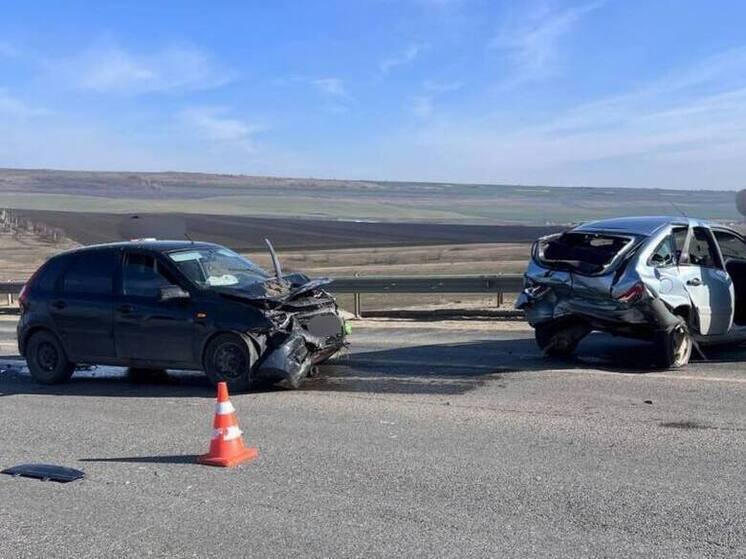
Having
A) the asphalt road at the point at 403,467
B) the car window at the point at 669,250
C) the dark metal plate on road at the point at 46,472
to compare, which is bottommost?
the dark metal plate on road at the point at 46,472

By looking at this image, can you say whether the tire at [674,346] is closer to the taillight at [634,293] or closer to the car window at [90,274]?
the taillight at [634,293]

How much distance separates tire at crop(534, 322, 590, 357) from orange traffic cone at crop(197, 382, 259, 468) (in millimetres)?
4765

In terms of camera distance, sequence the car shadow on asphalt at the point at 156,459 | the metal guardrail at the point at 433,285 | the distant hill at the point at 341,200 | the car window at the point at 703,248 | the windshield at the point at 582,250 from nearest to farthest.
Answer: the car shadow on asphalt at the point at 156,459, the windshield at the point at 582,250, the car window at the point at 703,248, the metal guardrail at the point at 433,285, the distant hill at the point at 341,200

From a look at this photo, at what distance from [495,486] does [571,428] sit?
164 centimetres

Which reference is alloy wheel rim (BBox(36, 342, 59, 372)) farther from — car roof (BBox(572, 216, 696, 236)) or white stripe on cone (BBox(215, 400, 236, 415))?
car roof (BBox(572, 216, 696, 236))

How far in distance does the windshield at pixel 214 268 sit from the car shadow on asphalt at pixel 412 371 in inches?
47.2

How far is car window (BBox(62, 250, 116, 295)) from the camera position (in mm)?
9570

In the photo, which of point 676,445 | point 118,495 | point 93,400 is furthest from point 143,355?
point 676,445

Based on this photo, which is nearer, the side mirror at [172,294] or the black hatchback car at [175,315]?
the black hatchback car at [175,315]

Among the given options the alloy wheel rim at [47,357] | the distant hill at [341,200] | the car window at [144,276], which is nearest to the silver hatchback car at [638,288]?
the car window at [144,276]

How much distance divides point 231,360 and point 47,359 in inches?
102

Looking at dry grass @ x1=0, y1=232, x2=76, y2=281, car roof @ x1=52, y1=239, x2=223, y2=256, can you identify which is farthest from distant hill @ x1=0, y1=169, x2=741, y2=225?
car roof @ x1=52, y1=239, x2=223, y2=256

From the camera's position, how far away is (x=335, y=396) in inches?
335

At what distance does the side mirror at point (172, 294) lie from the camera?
29.3ft
